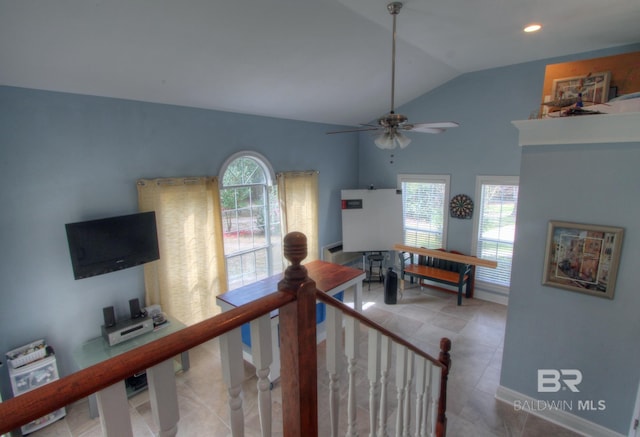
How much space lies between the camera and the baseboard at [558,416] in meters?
2.70

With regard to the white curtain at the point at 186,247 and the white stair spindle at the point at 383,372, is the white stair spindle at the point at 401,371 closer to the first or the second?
the white stair spindle at the point at 383,372

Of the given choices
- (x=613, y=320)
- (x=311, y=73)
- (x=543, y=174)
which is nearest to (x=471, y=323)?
(x=613, y=320)

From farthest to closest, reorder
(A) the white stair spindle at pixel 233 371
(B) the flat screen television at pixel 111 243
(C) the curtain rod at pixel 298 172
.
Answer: (C) the curtain rod at pixel 298 172, (B) the flat screen television at pixel 111 243, (A) the white stair spindle at pixel 233 371

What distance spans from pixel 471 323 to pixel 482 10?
391 cm

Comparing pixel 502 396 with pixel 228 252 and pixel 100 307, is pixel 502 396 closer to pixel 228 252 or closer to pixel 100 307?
pixel 228 252

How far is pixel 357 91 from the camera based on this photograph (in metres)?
4.64

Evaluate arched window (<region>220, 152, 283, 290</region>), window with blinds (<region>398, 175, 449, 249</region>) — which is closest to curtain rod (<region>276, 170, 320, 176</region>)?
arched window (<region>220, 152, 283, 290</region>)

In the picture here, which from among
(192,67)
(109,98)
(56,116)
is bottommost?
(56,116)

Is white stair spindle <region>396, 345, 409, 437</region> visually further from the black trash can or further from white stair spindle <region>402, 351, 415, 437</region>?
the black trash can

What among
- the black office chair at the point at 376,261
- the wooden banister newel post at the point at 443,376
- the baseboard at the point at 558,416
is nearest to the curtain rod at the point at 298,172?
the black office chair at the point at 376,261

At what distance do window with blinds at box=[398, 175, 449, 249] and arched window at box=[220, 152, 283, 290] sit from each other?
255 centimetres

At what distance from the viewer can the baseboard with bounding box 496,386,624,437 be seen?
106 inches

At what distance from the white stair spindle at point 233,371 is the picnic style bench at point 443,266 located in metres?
4.88

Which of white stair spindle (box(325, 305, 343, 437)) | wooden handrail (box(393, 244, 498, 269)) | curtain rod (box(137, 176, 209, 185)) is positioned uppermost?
curtain rod (box(137, 176, 209, 185))
